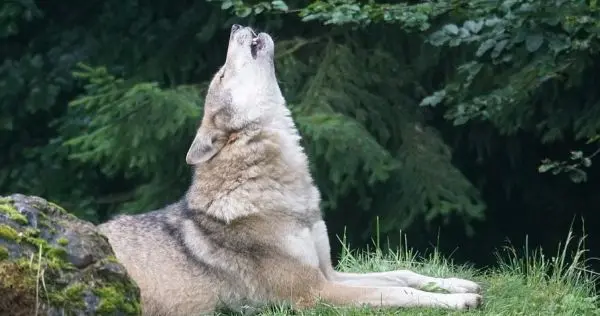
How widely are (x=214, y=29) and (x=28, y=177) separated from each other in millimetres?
2769

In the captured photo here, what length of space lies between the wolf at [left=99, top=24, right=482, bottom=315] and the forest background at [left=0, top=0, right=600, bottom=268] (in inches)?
95.7

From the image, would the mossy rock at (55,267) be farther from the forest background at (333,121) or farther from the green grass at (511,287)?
the forest background at (333,121)

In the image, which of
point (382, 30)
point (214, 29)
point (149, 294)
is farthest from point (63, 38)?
point (149, 294)

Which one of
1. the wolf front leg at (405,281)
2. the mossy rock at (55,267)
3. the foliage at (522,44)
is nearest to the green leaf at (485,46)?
the foliage at (522,44)

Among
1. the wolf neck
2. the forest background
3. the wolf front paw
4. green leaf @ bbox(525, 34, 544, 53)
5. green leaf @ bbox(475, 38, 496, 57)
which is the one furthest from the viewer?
the forest background

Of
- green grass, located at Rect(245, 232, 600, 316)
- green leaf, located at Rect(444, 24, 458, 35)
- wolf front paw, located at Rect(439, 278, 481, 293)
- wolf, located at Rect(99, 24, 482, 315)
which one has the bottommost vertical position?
green grass, located at Rect(245, 232, 600, 316)

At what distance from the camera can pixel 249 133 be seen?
5926 mm

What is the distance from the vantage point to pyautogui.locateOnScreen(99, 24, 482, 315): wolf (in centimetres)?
554

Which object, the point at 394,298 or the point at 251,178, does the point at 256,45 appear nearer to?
the point at 251,178

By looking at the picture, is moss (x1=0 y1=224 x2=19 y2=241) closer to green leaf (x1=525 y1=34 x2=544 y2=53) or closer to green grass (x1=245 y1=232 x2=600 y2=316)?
green grass (x1=245 y1=232 x2=600 y2=316)

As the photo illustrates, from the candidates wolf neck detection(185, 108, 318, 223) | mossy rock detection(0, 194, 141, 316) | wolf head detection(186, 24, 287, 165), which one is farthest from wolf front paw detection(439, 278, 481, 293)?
mossy rock detection(0, 194, 141, 316)

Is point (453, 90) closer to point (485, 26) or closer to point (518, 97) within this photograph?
point (518, 97)

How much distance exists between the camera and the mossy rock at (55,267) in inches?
170

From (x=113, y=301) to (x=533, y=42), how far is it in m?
3.48
